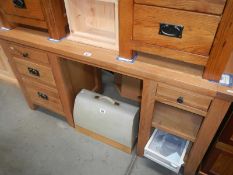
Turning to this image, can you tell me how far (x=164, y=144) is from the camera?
1.21 metres

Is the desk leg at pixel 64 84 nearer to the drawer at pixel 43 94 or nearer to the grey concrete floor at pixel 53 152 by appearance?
the drawer at pixel 43 94

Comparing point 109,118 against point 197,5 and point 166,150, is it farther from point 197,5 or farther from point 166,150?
point 197,5

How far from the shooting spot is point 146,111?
1054 millimetres

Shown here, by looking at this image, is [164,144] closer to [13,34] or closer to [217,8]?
[217,8]

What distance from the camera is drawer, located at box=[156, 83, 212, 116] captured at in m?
0.86

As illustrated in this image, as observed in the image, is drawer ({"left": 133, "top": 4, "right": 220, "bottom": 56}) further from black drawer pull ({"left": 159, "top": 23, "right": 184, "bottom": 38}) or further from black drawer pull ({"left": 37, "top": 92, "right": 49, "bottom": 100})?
black drawer pull ({"left": 37, "top": 92, "right": 49, "bottom": 100})

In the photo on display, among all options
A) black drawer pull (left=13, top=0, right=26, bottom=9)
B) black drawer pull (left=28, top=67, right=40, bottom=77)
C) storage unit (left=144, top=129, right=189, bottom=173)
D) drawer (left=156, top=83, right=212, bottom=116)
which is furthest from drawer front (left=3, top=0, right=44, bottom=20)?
storage unit (left=144, top=129, right=189, bottom=173)

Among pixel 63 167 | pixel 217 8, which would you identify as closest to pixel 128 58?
pixel 217 8

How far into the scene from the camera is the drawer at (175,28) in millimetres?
705

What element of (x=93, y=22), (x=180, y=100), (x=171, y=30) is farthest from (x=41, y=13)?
(x=180, y=100)

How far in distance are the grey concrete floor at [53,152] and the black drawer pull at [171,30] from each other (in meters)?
0.91

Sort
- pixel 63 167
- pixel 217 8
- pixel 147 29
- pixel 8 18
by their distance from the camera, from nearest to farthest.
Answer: pixel 217 8, pixel 147 29, pixel 8 18, pixel 63 167

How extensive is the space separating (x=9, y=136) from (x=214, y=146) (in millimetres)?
1425

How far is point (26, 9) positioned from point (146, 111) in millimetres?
860
